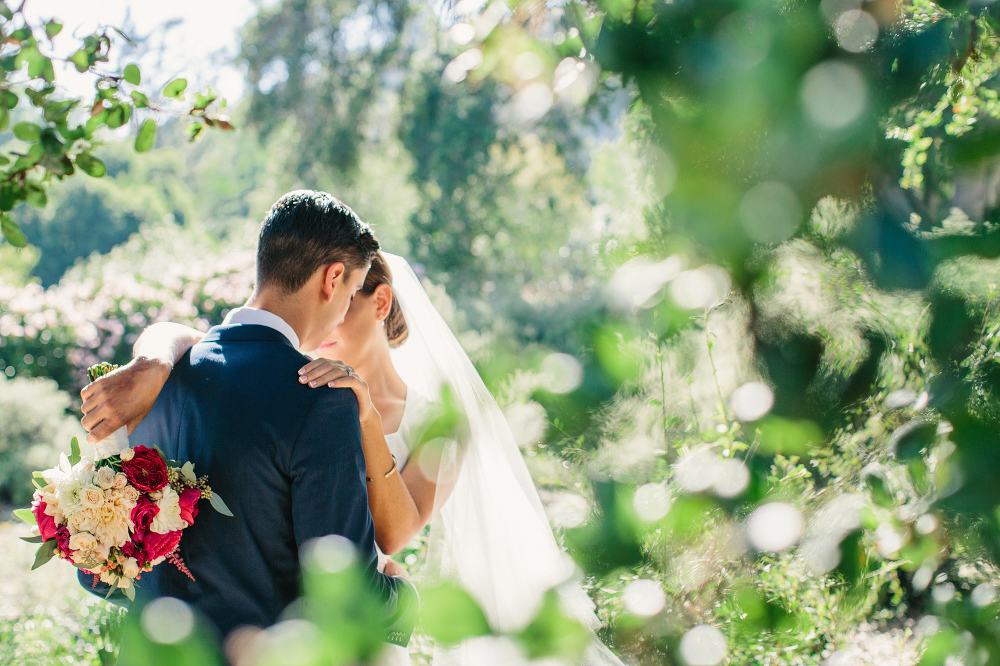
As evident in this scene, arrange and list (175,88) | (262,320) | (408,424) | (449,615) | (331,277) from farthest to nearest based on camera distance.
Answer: (408,424) → (331,277) → (262,320) → (175,88) → (449,615)

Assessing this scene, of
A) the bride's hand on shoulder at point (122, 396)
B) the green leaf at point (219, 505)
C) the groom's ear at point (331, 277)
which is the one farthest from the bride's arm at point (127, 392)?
the groom's ear at point (331, 277)

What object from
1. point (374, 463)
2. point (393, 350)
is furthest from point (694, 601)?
point (393, 350)

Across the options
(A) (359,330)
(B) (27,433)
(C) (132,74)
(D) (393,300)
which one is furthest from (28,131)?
Answer: (B) (27,433)

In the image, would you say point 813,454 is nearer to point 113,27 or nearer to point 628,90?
point 628,90

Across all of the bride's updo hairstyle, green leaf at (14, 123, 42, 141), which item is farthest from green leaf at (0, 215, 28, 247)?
the bride's updo hairstyle

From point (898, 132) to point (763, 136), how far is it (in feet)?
0.33

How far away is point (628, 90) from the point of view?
0.61m

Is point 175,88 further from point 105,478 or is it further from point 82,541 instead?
point 82,541

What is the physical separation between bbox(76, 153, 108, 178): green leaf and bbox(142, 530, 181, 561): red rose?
0.87m

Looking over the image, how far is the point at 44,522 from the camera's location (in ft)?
5.21

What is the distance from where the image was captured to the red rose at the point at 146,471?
156cm

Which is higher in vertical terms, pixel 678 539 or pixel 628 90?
pixel 628 90

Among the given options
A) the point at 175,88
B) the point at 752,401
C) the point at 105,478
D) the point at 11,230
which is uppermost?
the point at 175,88

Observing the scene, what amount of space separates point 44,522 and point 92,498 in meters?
0.16
